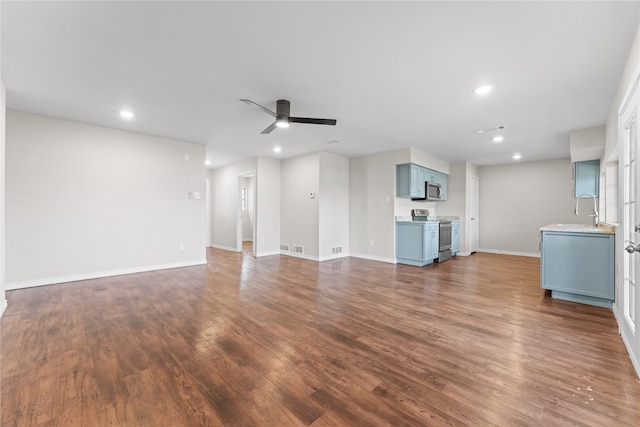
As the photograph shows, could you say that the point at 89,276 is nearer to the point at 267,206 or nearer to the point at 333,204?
the point at 267,206

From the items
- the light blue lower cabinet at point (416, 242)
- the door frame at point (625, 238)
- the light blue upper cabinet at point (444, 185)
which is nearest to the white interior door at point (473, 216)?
the light blue upper cabinet at point (444, 185)

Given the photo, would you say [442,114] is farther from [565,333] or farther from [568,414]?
[568,414]

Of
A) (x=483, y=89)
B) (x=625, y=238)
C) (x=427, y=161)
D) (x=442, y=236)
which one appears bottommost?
(x=442, y=236)

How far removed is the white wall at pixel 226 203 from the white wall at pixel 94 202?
1.76 meters

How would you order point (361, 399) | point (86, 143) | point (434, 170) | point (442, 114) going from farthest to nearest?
point (434, 170)
point (86, 143)
point (442, 114)
point (361, 399)

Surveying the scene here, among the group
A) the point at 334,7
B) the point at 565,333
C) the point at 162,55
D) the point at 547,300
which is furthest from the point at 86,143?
the point at 547,300

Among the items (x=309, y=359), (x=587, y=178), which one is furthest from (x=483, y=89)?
(x=587, y=178)

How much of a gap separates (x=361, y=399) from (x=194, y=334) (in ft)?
5.19

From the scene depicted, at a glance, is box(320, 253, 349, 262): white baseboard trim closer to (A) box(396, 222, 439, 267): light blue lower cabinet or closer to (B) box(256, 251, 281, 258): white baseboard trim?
(A) box(396, 222, 439, 267): light blue lower cabinet

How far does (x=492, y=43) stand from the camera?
212 centimetres

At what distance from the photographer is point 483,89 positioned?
9.50 feet

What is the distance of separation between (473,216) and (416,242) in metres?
2.99

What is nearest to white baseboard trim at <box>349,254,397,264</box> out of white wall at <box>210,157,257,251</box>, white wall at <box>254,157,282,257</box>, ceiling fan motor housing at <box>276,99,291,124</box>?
white wall at <box>254,157,282,257</box>

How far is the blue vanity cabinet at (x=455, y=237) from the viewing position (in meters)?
6.60
